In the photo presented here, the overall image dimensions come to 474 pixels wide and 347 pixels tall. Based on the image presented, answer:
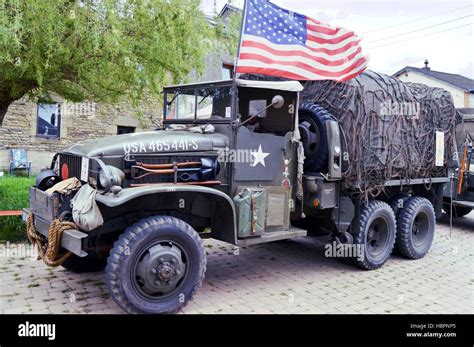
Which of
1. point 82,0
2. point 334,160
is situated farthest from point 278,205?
point 82,0

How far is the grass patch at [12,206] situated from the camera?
691 cm

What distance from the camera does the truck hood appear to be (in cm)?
448

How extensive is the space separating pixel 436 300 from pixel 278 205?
2.17 m

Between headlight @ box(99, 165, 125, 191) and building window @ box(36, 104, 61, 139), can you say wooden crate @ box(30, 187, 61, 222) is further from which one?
building window @ box(36, 104, 61, 139)

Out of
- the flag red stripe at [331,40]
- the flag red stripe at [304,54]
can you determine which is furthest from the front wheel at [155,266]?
the flag red stripe at [331,40]

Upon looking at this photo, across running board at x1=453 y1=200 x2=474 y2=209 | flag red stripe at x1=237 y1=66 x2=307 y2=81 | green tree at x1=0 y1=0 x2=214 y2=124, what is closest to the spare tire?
flag red stripe at x1=237 y1=66 x2=307 y2=81

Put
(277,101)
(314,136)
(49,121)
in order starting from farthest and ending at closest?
(49,121)
(314,136)
(277,101)

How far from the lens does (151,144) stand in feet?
15.2

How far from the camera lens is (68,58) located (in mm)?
6922

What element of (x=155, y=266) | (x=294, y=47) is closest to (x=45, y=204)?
(x=155, y=266)

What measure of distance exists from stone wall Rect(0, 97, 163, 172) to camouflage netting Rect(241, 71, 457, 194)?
7.50 meters

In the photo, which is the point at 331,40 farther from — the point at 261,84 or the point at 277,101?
the point at 277,101

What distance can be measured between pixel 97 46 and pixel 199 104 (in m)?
2.18

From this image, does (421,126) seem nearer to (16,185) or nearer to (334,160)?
(334,160)
